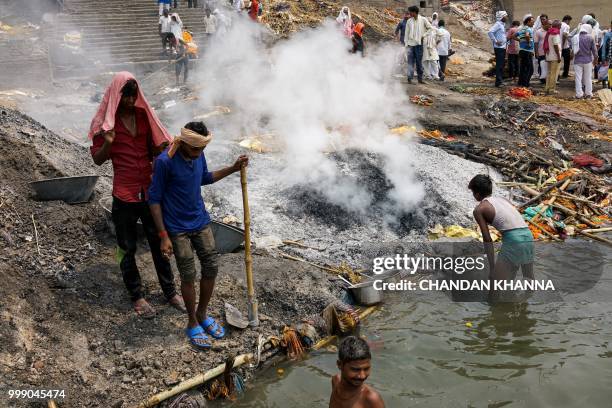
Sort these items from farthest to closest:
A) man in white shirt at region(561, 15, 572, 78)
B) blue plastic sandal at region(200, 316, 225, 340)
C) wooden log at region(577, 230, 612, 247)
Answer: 1. man in white shirt at region(561, 15, 572, 78)
2. wooden log at region(577, 230, 612, 247)
3. blue plastic sandal at region(200, 316, 225, 340)

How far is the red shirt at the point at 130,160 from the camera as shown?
4879mm

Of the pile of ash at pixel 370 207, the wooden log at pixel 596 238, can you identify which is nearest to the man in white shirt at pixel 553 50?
the wooden log at pixel 596 238

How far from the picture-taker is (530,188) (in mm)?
9570

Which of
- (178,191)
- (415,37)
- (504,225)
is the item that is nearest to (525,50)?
(415,37)

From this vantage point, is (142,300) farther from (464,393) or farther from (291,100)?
(291,100)

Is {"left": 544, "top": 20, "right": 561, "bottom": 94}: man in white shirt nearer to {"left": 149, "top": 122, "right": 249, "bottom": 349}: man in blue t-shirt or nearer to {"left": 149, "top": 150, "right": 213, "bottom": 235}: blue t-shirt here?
{"left": 149, "top": 122, "right": 249, "bottom": 349}: man in blue t-shirt

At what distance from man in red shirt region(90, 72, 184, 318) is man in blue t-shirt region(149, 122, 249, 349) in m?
0.46

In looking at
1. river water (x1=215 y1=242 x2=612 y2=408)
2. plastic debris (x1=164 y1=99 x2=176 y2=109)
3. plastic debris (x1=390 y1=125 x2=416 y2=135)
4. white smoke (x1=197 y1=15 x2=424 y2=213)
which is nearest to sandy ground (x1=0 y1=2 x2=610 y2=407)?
river water (x1=215 y1=242 x2=612 y2=408)

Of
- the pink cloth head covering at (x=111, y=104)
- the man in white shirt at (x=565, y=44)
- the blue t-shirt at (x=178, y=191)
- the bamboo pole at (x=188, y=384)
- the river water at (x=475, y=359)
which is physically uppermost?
the man in white shirt at (x=565, y=44)

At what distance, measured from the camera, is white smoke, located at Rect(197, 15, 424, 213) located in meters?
8.41

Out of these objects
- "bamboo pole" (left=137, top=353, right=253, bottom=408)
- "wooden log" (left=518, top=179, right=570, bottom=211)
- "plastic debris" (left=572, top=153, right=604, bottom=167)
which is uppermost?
"plastic debris" (left=572, top=153, right=604, bottom=167)

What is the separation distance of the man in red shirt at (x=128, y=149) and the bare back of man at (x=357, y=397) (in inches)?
95.1

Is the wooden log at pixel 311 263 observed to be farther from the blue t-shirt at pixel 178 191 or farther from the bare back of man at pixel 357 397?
the bare back of man at pixel 357 397

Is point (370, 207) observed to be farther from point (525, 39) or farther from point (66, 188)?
point (525, 39)
